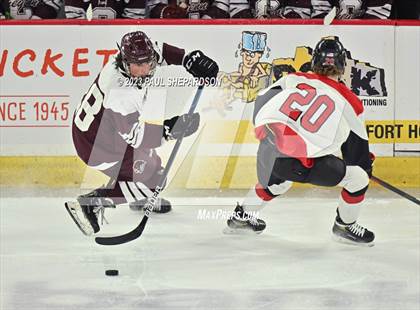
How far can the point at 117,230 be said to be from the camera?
4.12 meters

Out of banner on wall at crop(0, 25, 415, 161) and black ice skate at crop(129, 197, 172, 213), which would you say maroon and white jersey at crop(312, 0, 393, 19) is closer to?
banner on wall at crop(0, 25, 415, 161)

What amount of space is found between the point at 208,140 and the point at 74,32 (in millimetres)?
798

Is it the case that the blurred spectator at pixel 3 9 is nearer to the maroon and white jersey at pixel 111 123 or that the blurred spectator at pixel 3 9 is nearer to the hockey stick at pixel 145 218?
the maroon and white jersey at pixel 111 123

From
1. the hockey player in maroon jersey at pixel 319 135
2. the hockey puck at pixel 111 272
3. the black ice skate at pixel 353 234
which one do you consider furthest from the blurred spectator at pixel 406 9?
the hockey puck at pixel 111 272

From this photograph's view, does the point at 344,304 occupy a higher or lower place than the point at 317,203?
higher

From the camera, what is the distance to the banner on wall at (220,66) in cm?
467

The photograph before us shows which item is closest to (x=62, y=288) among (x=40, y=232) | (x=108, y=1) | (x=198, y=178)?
(x=40, y=232)

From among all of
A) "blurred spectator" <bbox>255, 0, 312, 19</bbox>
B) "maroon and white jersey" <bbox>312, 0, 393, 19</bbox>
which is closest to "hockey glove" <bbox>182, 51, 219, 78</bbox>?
"blurred spectator" <bbox>255, 0, 312, 19</bbox>

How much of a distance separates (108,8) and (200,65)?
718mm

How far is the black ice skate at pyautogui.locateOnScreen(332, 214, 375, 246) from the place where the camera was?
154 inches

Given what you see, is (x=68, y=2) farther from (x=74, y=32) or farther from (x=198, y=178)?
(x=198, y=178)

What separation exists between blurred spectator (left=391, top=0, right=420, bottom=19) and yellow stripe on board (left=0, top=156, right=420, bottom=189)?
72cm

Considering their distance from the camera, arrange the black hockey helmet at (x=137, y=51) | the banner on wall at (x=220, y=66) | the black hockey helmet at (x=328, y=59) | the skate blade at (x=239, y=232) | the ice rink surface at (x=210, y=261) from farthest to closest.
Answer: the banner on wall at (x=220, y=66), the skate blade at (x=239, y=232), the black hockey helmet at (x=328, y=59), the black hockey helmet at (x=137, y=51), the ice rink surface at (x=210, y=261)

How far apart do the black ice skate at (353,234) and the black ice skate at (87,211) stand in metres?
0.94
